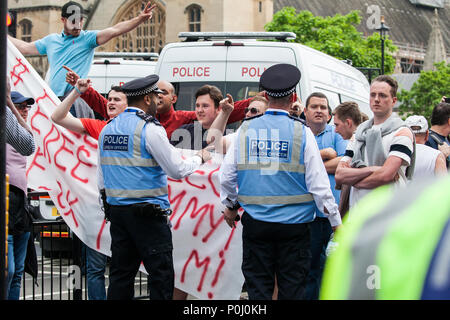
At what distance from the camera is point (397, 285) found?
46.8 inches

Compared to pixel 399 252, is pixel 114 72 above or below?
above

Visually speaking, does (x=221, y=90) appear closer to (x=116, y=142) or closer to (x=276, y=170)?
(x=116, y=142)

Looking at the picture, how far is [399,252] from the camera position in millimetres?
1186

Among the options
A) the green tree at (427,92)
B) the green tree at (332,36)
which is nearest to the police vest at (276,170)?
the green tree at (332,36)

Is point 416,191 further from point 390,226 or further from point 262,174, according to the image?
point 262,174

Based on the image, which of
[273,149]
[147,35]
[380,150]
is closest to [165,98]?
[273,149]

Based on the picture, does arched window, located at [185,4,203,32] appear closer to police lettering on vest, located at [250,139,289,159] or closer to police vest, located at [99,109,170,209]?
police vest, located at [99,109,170,209]

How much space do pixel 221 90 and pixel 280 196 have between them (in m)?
4.72

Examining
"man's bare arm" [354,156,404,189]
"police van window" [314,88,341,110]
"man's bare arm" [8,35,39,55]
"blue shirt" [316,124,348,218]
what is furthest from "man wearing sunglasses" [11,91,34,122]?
"police van window" [314,88,341,110]

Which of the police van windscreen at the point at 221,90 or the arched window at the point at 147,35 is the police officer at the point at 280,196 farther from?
the arched window at the point at 147,35

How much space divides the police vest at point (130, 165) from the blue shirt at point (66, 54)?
6.57ft

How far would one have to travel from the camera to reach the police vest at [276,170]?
464cm

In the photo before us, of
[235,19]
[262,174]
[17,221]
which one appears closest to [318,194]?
[262,174]

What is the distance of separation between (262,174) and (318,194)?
377 millimetres
